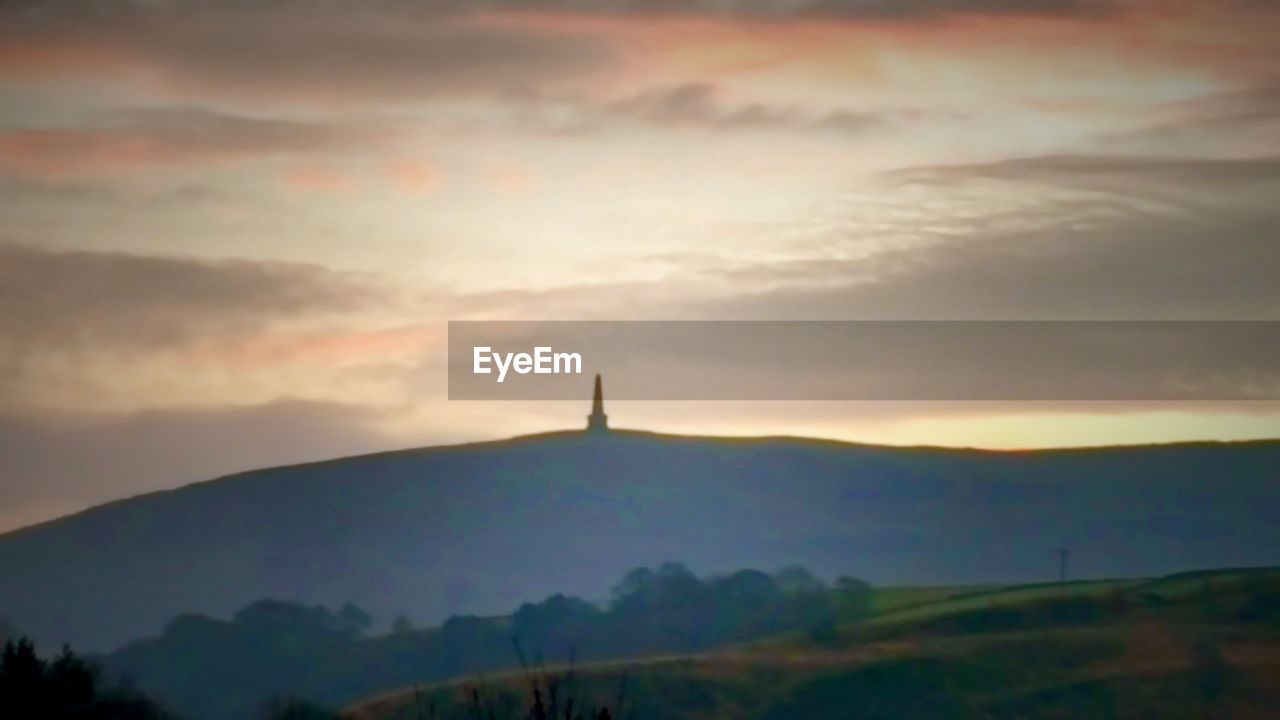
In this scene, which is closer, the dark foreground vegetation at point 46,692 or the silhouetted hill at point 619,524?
the dark foreground vegetation at point 46,692

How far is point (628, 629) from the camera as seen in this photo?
488ft

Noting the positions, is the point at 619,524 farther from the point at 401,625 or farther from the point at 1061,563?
the point at 1061,563

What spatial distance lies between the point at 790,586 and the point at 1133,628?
54186 millimetres

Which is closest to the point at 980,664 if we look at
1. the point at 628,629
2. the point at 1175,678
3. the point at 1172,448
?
the point at 1175,678

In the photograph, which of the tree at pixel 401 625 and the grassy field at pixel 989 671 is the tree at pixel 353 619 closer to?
the tree at pixel 401 625

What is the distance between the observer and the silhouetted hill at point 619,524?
17062 cm

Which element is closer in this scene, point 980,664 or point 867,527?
point 980,664

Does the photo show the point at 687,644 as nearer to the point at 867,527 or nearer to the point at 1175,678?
the point at 1175,678

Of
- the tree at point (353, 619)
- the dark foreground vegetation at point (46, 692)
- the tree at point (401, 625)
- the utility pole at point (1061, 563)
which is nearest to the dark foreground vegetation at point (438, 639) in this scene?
the tree at point (353, 619)

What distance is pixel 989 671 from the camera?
111688 mm

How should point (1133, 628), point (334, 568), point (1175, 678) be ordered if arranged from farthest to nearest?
1. point (334, 568)
2. point (1133, 628)
3. point (1175, 678)

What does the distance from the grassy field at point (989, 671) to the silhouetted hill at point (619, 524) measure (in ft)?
117

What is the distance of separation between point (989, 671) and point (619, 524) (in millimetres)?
90813

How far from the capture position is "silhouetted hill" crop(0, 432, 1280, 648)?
171m
